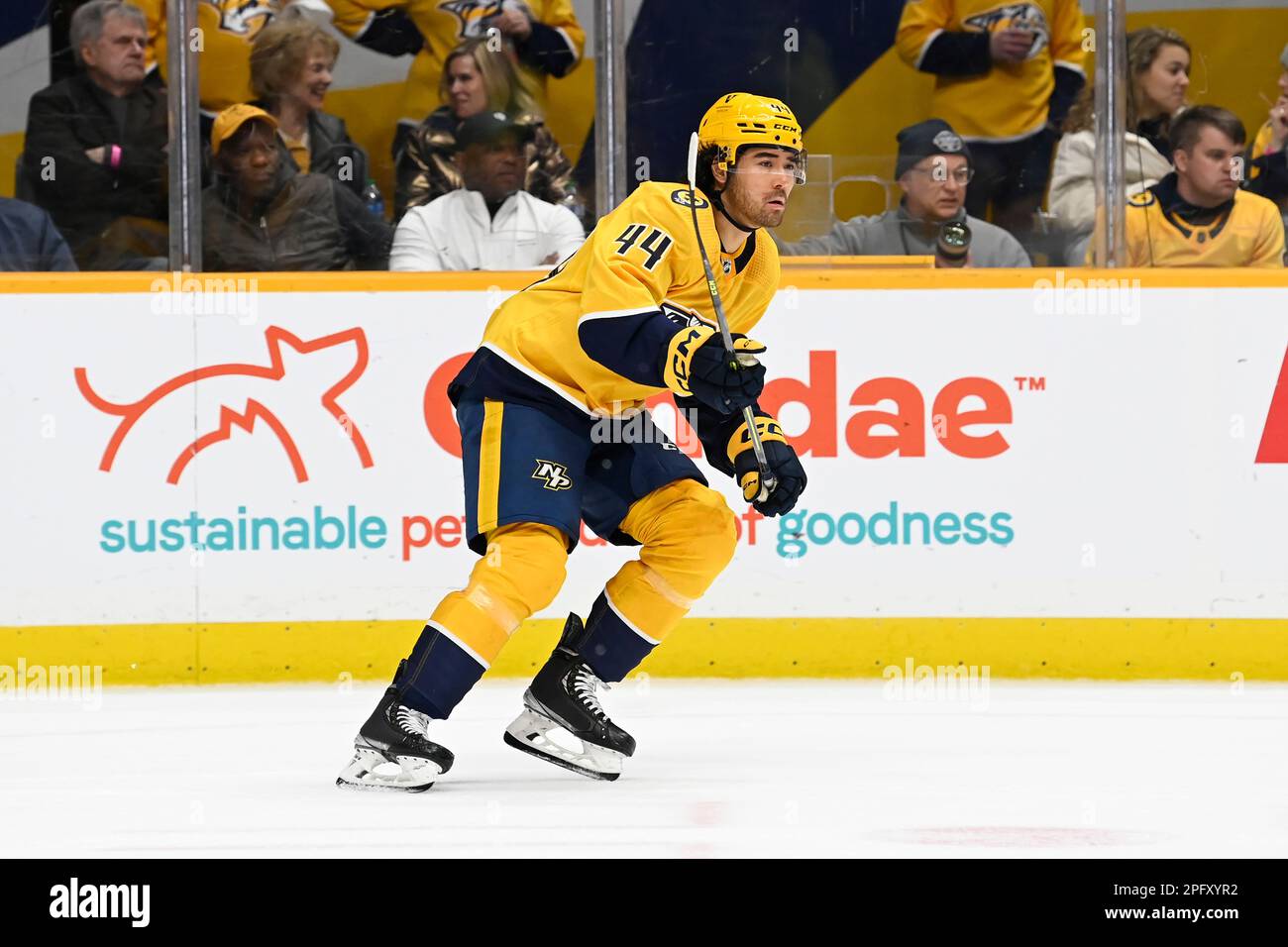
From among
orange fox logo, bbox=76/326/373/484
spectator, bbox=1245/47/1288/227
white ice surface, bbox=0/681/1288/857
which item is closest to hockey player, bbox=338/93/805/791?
white ice surface, bbox=0/681/1288/857

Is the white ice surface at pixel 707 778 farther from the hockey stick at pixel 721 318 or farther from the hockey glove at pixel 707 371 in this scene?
the hockey glove at pixel 707 371

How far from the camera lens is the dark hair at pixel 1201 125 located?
582 centimetres

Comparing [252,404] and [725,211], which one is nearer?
[725,211]

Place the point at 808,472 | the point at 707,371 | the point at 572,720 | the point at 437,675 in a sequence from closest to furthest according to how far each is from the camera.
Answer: the point at 707,371 → the point at 437,675 → the point at 572,720 → the point at 808,472

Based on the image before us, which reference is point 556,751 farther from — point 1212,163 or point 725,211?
point 1212,163

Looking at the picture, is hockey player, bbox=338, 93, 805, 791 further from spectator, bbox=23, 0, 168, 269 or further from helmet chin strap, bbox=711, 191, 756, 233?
spectator, bbox=23, 0, 168, 269

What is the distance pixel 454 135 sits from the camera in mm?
5770

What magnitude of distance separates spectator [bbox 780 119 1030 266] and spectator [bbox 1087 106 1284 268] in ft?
1.02

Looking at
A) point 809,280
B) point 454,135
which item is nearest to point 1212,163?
point 809,280

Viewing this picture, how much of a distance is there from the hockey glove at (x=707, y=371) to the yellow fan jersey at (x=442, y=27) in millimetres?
2270

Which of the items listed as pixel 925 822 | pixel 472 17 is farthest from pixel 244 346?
pixel 925 822

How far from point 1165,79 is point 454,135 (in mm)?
2092

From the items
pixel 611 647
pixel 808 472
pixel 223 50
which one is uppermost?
pixel 223 50

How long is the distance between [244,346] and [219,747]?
1459mm
